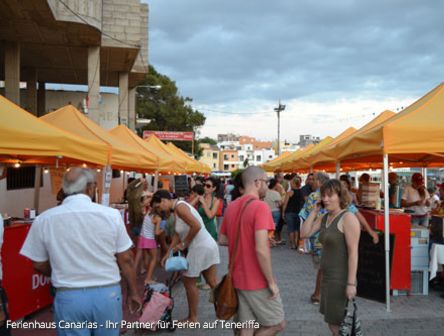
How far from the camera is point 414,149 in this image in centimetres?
574

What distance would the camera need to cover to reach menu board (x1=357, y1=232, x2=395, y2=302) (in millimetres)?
6074

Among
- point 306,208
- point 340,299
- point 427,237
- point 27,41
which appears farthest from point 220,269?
point 27,41

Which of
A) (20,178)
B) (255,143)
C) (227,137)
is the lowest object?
(20,178)

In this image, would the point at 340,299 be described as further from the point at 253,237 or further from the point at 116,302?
the point at 116,302

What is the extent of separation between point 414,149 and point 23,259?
5.17 metres

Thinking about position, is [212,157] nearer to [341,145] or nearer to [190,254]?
[341,145]

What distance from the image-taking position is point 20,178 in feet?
34.9

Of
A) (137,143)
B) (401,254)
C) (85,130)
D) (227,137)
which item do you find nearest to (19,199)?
(137,143)

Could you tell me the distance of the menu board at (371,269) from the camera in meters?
6.07

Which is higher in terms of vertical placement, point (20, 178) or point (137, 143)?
point (137, 143)

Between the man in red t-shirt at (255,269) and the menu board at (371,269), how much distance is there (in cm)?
317

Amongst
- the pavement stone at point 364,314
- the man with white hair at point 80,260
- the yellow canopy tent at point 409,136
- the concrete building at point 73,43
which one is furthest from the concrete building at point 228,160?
the man with white hair at point 80,260

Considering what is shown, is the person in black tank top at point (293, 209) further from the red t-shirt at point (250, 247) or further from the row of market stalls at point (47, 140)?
the red t-shirt at point (250, 247)

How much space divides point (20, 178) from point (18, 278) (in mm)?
6034
